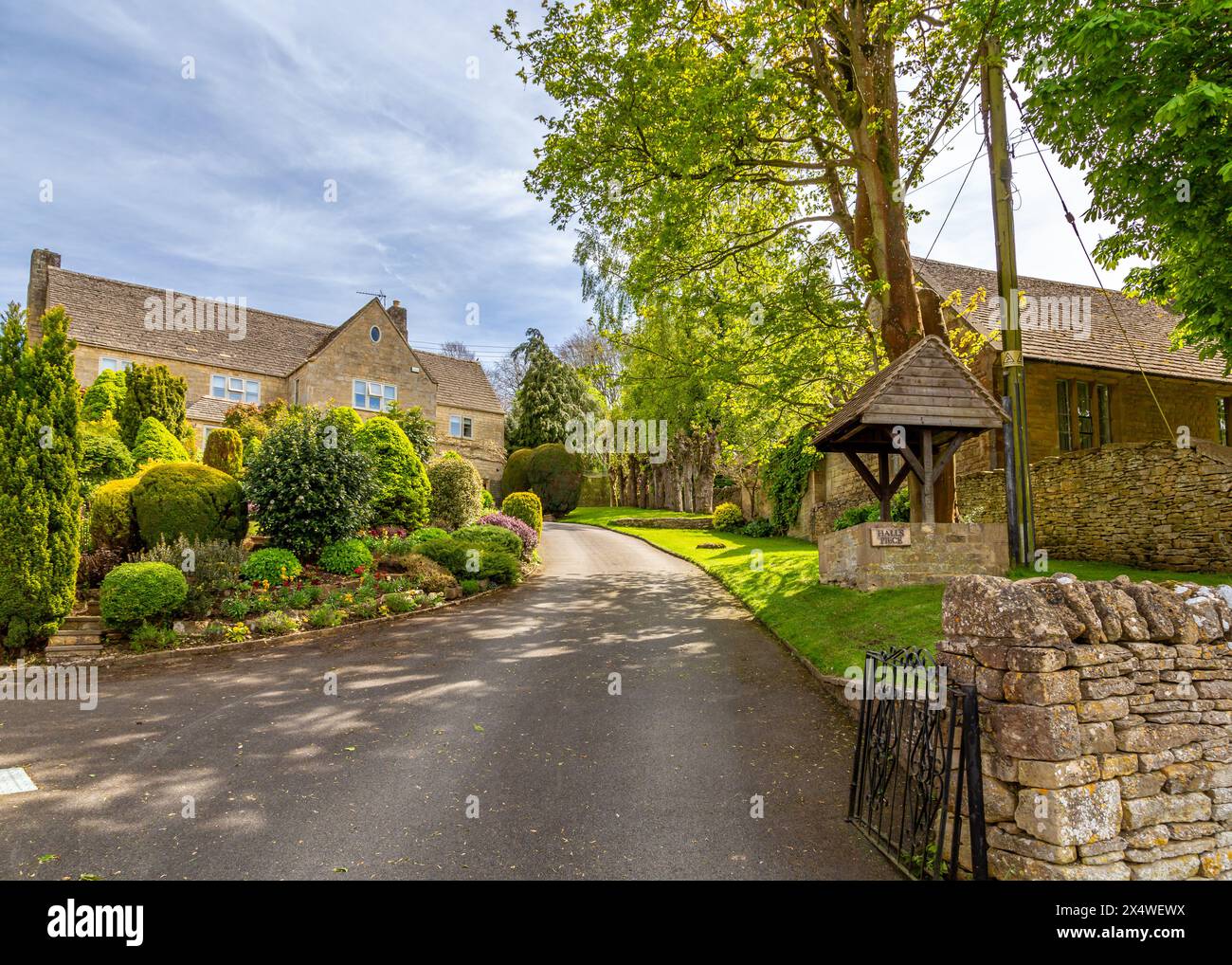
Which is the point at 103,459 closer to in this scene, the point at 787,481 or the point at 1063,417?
the point at 787,481

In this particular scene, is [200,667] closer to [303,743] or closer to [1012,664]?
[303,743]

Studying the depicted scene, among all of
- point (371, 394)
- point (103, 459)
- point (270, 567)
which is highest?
point (371, 394)

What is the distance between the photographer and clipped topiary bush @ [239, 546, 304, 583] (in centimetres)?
1348

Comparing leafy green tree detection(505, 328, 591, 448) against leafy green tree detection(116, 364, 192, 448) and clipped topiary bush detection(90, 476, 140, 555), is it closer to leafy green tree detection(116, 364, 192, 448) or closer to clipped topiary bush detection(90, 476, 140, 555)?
leafy green tree detection(116, 364, 192, 448)

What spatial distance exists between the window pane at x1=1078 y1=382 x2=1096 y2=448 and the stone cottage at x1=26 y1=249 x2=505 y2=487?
32.1 meters

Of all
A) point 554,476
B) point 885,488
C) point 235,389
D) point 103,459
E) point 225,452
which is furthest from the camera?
point 554,476

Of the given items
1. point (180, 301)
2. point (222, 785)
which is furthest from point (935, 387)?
point (180, 301)

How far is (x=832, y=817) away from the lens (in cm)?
550

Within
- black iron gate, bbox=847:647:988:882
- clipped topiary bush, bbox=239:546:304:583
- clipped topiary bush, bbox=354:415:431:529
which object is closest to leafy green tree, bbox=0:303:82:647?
clipped topiary bush, bbox=239:546:304:583

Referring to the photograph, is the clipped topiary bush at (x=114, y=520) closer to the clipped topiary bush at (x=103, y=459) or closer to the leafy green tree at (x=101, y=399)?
the clipped topiary bush at (x=103, y=459)

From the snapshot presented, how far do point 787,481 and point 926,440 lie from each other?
1643 cm

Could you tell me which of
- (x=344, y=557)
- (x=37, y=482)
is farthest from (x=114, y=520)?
(x=344, y=557)

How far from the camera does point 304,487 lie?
1497 cm
